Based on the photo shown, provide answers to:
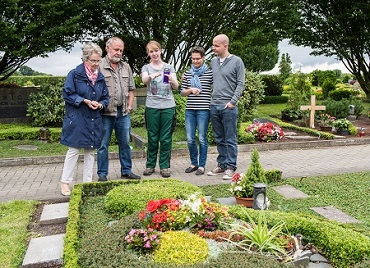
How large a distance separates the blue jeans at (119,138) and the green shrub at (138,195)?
1.17 metres

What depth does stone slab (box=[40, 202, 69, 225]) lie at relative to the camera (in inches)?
165

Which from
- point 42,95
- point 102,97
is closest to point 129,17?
point 42,95

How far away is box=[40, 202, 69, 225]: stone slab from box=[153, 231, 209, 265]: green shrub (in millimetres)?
1549

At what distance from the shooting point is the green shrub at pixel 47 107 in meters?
10.3

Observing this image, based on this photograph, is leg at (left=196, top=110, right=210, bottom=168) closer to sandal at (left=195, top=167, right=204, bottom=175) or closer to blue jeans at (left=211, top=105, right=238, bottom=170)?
blue jeans at (left=211, top=105, right=238, bottom=170)

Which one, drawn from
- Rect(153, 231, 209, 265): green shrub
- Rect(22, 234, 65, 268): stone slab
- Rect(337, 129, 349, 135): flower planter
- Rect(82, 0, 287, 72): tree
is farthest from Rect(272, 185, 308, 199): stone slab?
Rect(82, 0, 287, 72): tree

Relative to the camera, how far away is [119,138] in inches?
229

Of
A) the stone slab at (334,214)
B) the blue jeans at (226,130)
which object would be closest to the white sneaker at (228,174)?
the blue jeans at (226,130)

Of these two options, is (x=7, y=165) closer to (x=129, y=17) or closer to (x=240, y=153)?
(x=240, y=153)

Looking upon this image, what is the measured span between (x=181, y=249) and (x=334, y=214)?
2174mm

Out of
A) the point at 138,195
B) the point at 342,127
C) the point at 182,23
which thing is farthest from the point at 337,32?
the point at 138,195

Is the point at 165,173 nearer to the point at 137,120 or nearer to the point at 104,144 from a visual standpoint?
the point at 104,144

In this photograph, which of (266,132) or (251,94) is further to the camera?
(251,94)

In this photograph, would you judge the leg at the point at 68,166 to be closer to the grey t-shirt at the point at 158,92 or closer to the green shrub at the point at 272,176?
the grey t-shirt at the point at 158,92
